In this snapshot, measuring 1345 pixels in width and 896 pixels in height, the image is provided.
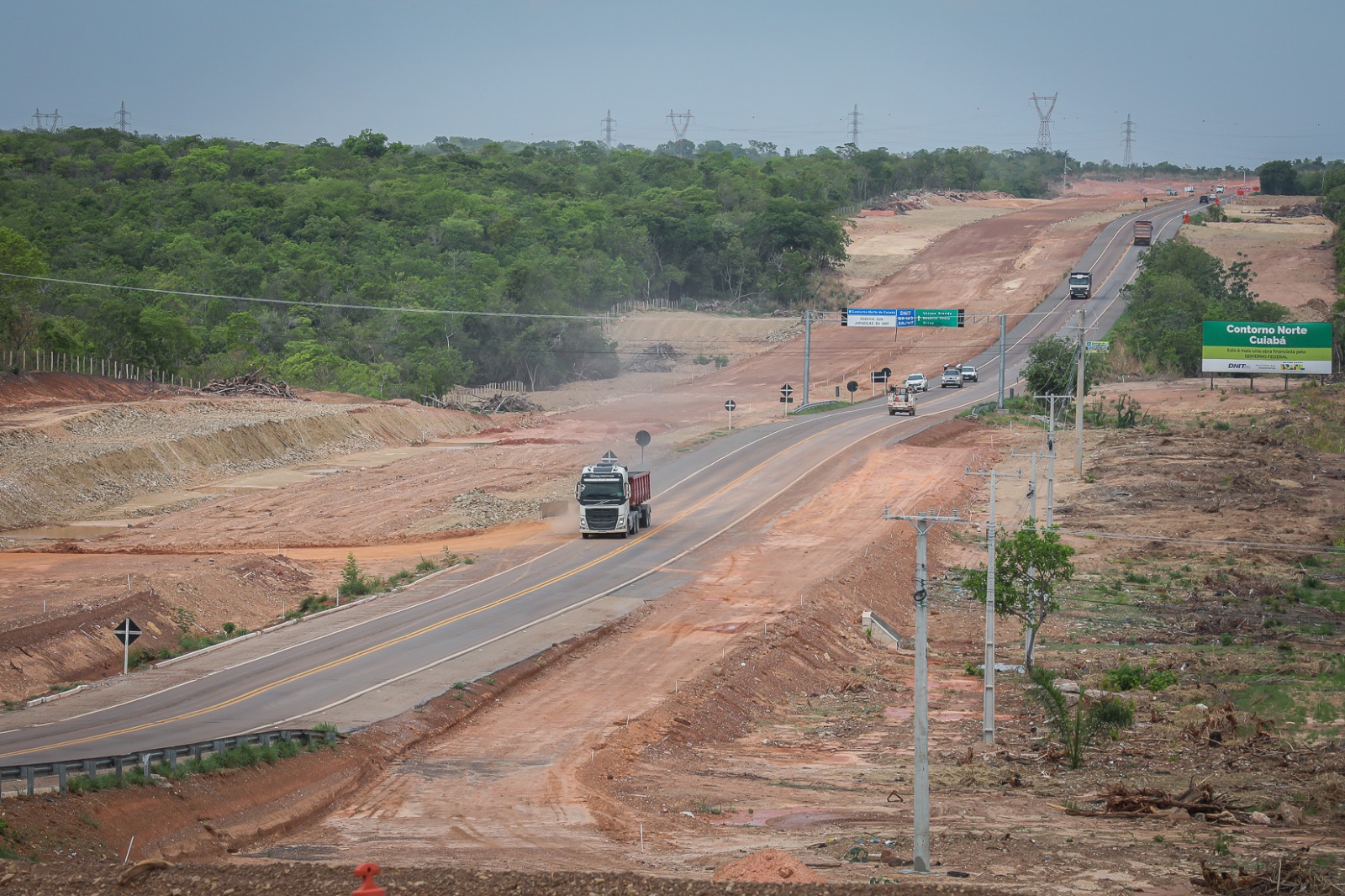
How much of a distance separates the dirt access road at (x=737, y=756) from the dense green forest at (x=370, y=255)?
36912 millimetres

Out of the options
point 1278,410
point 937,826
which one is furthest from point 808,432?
point 937,826

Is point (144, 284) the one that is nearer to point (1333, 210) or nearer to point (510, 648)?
point (510, 648)

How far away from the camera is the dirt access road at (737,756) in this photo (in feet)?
72.9

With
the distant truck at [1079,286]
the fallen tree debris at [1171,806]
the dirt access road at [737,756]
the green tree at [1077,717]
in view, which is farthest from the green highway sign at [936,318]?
the fallen tree debris at [1171,806]

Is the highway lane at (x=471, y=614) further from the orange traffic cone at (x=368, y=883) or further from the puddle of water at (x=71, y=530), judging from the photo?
the puddle of water at (x=71, y=530)

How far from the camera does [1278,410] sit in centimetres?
8662

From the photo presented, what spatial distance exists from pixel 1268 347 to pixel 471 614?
7030 centimetres

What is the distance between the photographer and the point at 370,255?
398 ft

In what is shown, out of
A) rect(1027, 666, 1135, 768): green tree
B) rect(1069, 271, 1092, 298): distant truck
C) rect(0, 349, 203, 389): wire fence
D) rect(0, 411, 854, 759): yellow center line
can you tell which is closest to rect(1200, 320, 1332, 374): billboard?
rect(1069, 271, 1092, 298): distant truck

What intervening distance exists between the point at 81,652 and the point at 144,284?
261 ft

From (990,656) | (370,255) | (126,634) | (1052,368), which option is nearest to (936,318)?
(1052,368)

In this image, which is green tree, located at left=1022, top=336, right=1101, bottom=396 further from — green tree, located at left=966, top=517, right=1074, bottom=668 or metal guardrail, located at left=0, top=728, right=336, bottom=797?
metal guardrail, located at left=0, top=728, right=336, bottom=797

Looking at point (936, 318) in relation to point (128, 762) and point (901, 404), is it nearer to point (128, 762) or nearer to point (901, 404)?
point (901, 404)

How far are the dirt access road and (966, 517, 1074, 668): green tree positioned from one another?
2388mm
